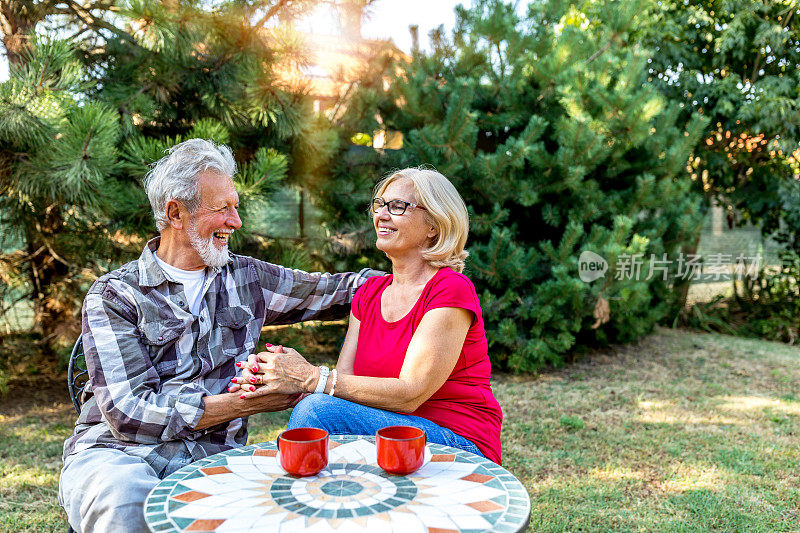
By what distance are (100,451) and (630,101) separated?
14.2ft

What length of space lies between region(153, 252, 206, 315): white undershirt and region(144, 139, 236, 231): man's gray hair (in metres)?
0.15

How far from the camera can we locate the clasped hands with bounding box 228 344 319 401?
5.99 ft

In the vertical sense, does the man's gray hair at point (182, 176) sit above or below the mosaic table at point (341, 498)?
above

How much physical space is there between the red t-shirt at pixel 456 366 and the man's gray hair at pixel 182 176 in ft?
2.44

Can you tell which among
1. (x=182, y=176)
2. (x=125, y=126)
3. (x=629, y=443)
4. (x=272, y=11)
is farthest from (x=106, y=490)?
(x=272, y=11)

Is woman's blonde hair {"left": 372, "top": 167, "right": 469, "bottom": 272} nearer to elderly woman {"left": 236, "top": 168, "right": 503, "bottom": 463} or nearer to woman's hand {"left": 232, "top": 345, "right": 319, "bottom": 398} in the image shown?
elderly woman {"left": 236, "top": 168, "right": 503, "bottom": 463}

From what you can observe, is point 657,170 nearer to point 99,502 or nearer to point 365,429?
point 365,429

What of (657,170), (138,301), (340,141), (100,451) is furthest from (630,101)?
(100,451)

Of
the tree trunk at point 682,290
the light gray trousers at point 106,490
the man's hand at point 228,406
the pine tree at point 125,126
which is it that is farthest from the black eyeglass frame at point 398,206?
the tree trunk at point 682,290

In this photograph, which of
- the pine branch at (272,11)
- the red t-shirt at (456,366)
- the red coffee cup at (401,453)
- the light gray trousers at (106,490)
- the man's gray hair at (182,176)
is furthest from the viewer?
the pine branch at (272,11)

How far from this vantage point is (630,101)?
187 inches

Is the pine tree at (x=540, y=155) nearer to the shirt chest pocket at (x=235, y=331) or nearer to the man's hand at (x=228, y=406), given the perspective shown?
the shirt chest pocket at (x=235, y=331)

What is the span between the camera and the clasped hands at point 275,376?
1826mm

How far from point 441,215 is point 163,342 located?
986 millimetres
